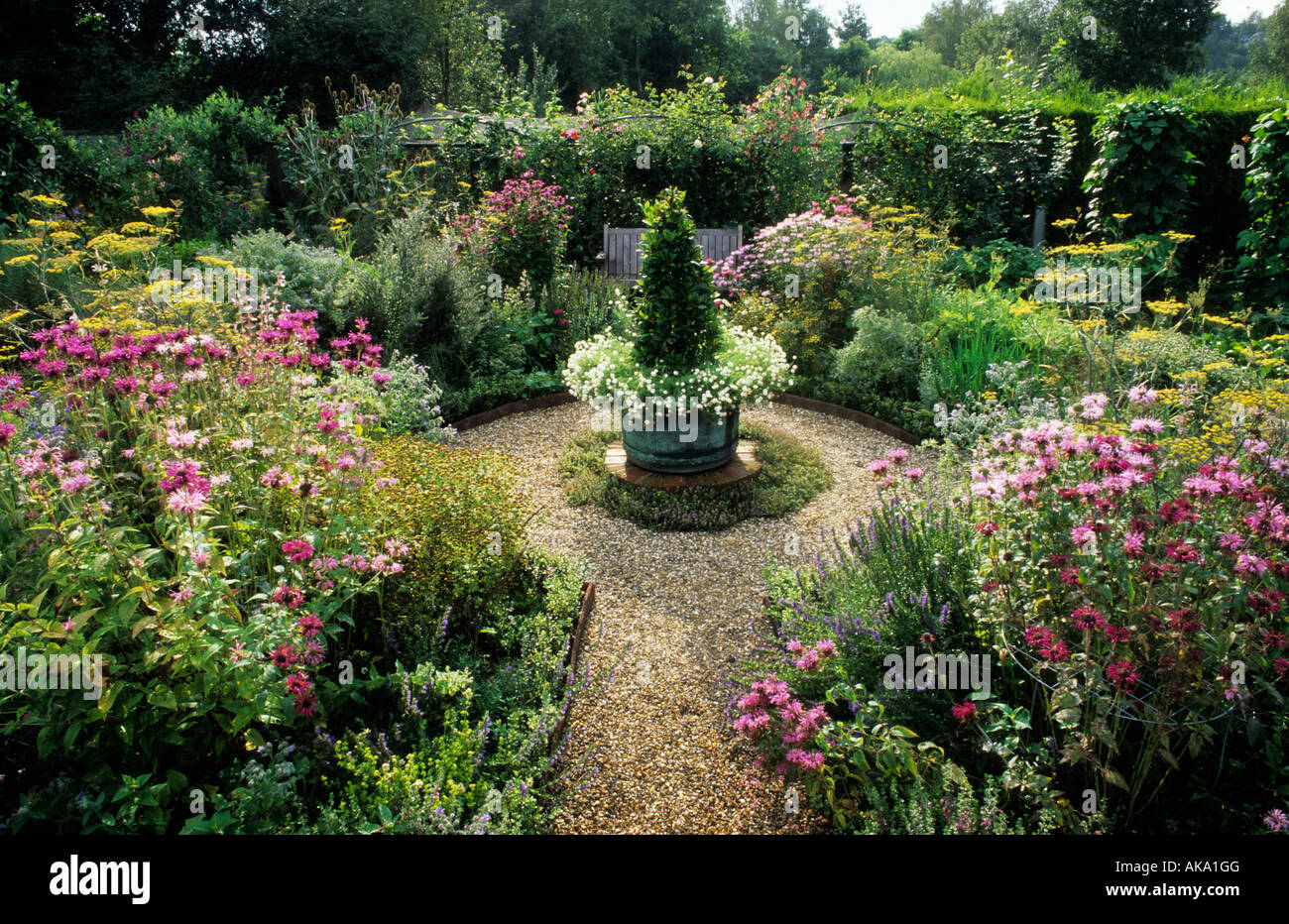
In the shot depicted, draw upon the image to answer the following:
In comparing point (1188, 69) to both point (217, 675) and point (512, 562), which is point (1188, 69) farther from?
point (217, 675)

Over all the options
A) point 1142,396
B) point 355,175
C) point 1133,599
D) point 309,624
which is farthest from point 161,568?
point 355,175

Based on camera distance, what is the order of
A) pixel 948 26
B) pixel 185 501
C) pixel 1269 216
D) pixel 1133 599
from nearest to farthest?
pixel 185 501
pixel 1133 599
pixel 1269 216
pixel 948 26

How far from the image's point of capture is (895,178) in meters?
10.9

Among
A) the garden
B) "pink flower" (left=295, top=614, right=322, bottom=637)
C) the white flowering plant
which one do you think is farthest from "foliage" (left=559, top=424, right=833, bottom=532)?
"pink flower" (left=295, top=614, right=322, bottom=637)

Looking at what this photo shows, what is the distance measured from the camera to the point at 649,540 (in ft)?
16.7

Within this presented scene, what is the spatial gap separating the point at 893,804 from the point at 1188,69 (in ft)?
87.5

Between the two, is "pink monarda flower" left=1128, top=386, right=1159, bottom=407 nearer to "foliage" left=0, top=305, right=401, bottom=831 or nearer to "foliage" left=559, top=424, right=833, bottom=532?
"foliage" left=559, top=424, right=833, bottom=532

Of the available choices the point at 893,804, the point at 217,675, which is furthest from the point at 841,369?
the point at 217,675

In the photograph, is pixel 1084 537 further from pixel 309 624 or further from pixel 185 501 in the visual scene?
pixel 185 501

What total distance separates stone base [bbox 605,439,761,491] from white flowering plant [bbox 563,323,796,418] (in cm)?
46

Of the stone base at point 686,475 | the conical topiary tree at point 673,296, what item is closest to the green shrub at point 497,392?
the stone base at point 686,475

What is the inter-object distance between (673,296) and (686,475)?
51.3 inches

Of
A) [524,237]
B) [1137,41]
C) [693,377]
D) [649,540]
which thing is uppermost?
[1137,41]

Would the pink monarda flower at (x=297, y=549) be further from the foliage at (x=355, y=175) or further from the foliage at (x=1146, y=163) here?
the foliage at (x=1146, y=163)
